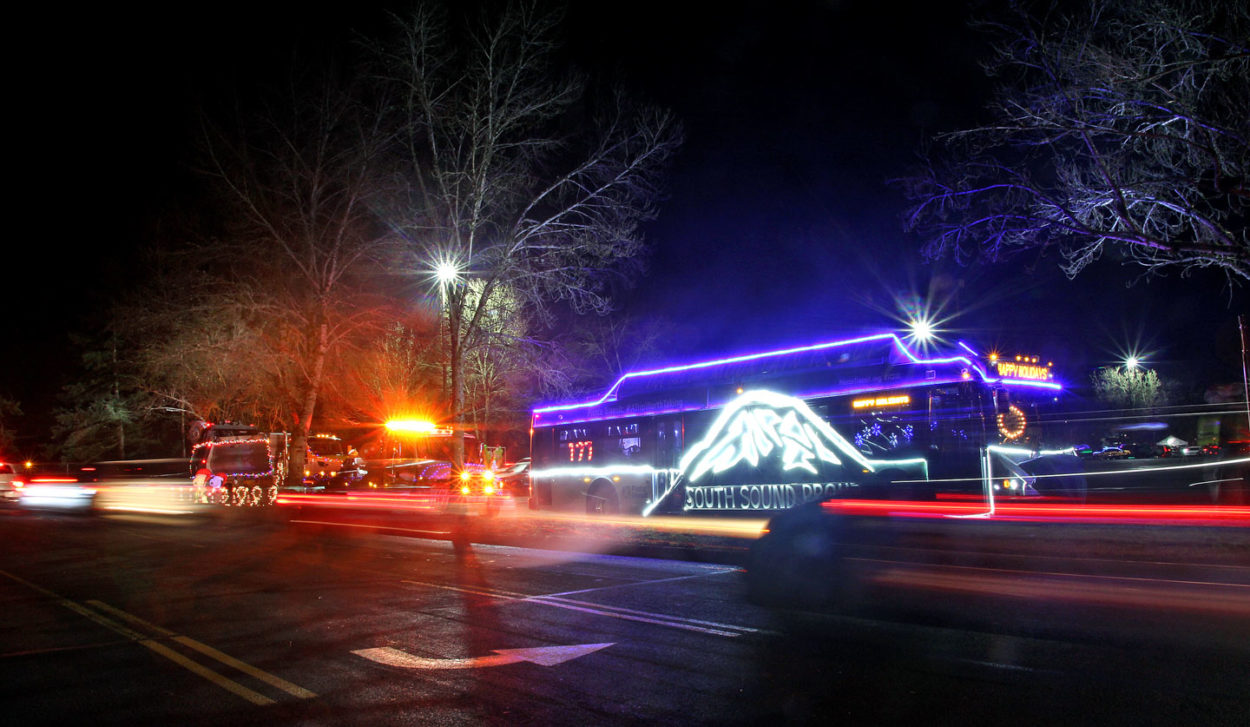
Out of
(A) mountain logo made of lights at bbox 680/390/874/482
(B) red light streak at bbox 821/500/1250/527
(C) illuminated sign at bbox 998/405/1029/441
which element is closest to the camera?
(B) red light streak at bbox 821/500/1250/527

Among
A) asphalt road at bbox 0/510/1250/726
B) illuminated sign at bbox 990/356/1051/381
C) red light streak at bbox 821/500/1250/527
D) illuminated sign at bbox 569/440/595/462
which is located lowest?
asphalt road at bbox 0/510/1250/726

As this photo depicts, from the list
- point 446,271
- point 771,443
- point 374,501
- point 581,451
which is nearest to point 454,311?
point 446,271

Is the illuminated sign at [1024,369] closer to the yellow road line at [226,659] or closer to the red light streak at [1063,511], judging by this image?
the red light streak at [1063,511]

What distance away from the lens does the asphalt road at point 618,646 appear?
5332 mm

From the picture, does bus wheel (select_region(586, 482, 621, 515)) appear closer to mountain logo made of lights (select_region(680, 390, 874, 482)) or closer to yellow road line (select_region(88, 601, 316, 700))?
mountain logo made of lights (select_region(680, 390, 874, 482))

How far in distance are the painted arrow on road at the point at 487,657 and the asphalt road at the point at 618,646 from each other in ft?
0.11

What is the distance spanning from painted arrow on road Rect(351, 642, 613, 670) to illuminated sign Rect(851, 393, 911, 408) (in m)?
7.47

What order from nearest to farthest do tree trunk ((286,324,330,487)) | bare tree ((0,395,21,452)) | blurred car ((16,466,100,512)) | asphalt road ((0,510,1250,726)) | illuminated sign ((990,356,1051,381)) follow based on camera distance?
1. asphalt road ((0,510,1250,726))
2. illuminated sign ((990,356,1051,381))
3. blurred car ((16,466,100,512))
4. tree trunk ((286,324,330,487))
5. bare tree ((0,395,21,452))

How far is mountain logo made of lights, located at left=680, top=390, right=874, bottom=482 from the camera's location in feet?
45.4

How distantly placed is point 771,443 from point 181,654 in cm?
1031

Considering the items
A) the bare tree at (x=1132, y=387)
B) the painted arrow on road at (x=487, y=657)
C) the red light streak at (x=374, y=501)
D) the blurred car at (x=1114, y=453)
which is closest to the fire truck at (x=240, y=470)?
the red light streak at (x=374, y=501)

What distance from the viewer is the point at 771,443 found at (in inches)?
587

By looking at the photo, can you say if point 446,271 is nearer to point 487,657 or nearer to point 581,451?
point 581,451

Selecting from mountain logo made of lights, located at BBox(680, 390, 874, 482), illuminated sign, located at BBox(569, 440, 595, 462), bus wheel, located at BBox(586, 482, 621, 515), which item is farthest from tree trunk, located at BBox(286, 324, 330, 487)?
mountain logo made of lights, located at BBox(680, 390, 874, 482)
